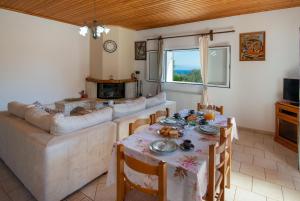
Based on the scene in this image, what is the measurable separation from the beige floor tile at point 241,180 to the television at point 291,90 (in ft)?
6.20

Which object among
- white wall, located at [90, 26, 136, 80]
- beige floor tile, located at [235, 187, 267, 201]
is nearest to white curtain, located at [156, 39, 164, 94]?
white wall, located at [90, 26, 136, 80]

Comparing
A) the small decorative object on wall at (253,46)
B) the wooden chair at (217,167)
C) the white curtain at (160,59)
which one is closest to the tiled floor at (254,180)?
the wooden chair at (217,167)

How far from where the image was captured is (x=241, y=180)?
8.11 feet

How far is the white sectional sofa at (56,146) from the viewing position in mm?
1887

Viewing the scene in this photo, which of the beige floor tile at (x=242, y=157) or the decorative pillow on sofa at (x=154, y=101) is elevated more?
the decorative pillow on sofa at (x=154, y=101)

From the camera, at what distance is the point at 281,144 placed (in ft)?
11.7

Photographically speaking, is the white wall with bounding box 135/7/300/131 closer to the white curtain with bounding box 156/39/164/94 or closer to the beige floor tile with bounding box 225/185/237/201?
the white curtain with bounding box 156/39/164/94

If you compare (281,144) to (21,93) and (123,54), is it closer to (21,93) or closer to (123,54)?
(123,54)

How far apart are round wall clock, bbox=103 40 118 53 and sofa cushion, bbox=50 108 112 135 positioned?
3.56m

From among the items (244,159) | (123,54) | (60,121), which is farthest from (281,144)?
(123,54)

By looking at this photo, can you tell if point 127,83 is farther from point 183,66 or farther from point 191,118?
point 191,118

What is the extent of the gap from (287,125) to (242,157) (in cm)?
120

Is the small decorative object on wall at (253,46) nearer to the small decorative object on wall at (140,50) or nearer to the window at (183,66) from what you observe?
the window at (183,66)

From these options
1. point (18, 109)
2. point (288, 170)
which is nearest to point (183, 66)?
point (288, 170)
